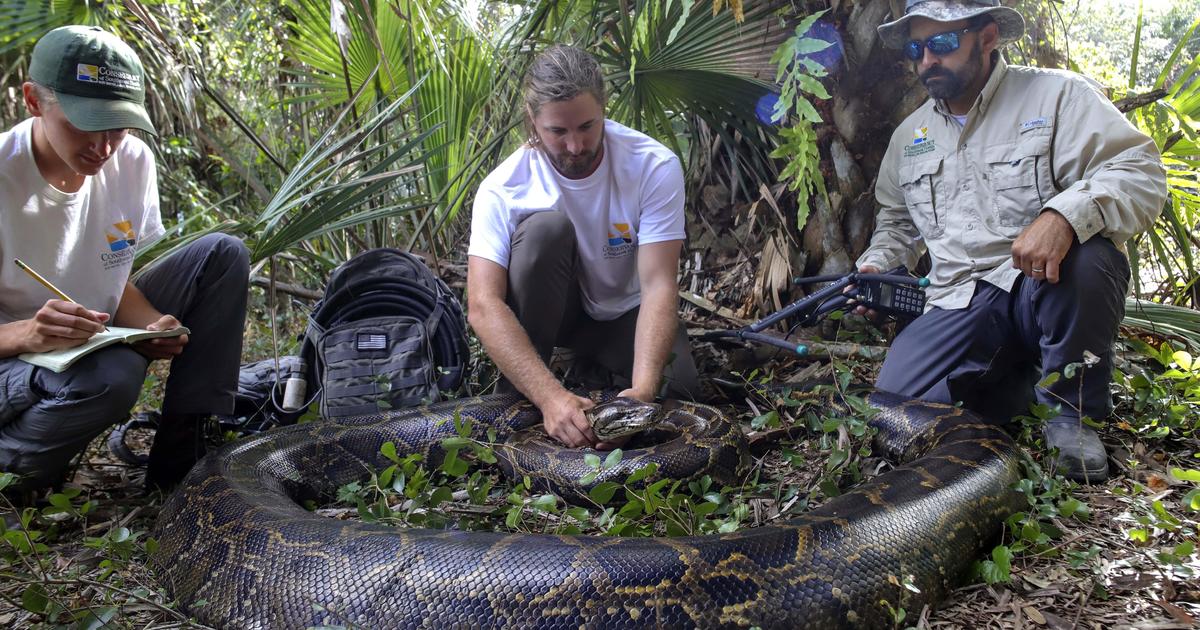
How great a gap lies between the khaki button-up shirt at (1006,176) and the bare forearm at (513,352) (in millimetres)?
2135

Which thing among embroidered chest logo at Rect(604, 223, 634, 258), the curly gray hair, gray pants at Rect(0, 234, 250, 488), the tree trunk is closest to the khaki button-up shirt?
the tree trunk

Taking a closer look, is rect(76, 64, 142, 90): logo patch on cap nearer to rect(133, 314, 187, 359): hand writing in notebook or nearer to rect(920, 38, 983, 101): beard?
rect(133, 314, 187, 359): hand writing in notebook

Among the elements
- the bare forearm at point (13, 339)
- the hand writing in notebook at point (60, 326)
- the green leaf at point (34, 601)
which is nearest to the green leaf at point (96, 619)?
the green leaf at point (34, 601)

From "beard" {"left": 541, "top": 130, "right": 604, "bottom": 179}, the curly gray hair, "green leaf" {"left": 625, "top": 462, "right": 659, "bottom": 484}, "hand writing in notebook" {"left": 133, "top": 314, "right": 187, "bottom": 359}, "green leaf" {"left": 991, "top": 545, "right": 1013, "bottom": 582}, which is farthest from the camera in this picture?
"beard" {"left": 541, "top": 130, "right": 604, "bottom": 179}

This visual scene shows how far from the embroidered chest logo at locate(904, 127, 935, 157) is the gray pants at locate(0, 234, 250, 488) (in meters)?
3.80

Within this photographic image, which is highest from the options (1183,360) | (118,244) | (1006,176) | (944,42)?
(944,42)

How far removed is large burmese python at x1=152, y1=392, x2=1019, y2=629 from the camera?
2.52m

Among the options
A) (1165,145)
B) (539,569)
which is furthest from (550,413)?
(1165,145)

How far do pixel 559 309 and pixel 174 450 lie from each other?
2.16 m

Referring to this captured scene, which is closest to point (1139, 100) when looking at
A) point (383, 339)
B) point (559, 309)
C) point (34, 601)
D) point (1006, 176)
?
point (1006, 176)

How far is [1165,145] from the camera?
17.4 ft

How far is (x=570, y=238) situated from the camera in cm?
461

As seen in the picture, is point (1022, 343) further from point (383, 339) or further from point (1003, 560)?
point (383, 339)

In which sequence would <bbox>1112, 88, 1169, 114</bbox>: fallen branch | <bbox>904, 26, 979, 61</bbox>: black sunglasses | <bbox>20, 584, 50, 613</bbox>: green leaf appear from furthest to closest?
<bbox>1112, 88, 1169, 114</bbox>: fallen branch, <bbox>904, 26, 979, 61</bbox>: black sunglasses, <bbox>20, 584, 50, 613</bbox>: green leaf
